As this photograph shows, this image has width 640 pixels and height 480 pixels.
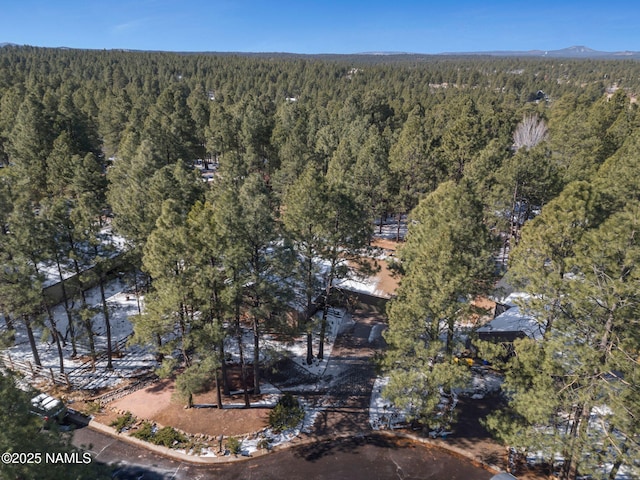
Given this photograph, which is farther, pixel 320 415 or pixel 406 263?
pixel 320 415

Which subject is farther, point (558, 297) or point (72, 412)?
point (72, 412)

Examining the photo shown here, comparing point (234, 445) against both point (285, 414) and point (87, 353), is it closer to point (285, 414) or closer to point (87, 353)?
point (285, 414)

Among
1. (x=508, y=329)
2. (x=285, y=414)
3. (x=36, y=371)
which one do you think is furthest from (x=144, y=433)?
(x=508, y=329)

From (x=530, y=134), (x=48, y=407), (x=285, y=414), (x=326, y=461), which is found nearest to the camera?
(x=326, y=461)

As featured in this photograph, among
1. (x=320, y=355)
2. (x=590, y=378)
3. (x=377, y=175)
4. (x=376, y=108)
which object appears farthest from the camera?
(x=376, y=108)

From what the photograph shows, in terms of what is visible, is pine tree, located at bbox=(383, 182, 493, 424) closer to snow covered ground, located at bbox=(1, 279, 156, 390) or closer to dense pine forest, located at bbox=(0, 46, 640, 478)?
dense pine forest, located at bbox=(0, 46, 640, 478)

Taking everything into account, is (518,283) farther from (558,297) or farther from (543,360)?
(543,360)

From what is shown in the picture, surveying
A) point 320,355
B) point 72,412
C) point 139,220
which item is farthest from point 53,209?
point 320,355
